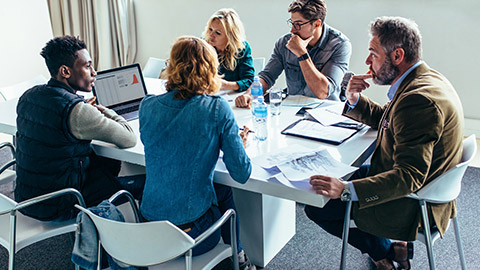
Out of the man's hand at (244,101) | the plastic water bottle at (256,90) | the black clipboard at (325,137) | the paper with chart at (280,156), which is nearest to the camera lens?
the paper with chart at (280,156)

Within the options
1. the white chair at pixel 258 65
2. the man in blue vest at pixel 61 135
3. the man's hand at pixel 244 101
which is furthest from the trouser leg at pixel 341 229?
the white chair at pixel 258 65

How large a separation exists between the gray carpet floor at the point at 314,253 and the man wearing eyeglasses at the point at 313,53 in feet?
2.78

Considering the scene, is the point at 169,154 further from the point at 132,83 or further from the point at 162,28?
the point at 162,28

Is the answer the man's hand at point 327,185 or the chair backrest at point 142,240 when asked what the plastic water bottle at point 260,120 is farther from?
the chair backrest at point 142,240

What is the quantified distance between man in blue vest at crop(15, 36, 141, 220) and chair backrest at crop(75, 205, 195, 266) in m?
0.56

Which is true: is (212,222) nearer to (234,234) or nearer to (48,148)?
(234,234)

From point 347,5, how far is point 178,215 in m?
3.05

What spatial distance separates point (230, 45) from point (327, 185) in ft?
5.58

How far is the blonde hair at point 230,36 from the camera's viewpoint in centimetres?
310

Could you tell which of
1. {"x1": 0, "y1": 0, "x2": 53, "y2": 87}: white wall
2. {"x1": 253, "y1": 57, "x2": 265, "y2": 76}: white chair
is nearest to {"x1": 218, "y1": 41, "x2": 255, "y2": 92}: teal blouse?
{"x1": 253, "y1": 57, "x2": 265, "y2": 76}: white chair

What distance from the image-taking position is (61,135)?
1991mm

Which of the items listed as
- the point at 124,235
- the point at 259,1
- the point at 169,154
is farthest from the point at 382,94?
the point at 124,235

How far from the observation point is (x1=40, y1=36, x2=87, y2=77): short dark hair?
2.07 metres

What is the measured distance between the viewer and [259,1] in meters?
4.62
